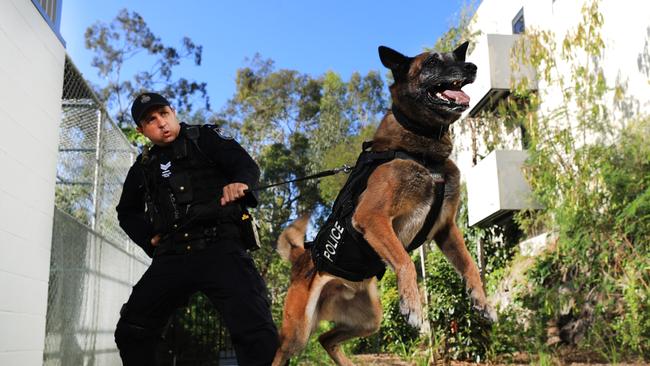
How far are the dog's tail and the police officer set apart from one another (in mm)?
759

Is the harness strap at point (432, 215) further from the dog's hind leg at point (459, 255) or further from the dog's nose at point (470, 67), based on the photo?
the dog's nose at point (470, 67)

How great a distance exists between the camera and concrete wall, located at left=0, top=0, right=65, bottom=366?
350 cm

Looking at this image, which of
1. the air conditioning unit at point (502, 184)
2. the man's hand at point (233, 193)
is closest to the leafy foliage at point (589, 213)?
the air conditioning unit at point (502, 184)

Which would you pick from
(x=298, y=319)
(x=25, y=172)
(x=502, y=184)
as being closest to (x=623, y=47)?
(x=502, y=184)

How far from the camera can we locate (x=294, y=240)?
418 centimetres

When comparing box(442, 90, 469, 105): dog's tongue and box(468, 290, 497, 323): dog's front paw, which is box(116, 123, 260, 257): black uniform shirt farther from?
box(468, 290, 497, 323): dog's front paw

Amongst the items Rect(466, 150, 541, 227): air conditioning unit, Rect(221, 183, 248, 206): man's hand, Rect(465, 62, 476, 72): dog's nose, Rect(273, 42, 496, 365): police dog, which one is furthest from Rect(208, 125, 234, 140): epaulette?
Rect(466, 150, 541, 227): air conditioning unit

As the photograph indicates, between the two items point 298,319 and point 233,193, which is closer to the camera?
point 233,193

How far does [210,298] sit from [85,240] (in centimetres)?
232

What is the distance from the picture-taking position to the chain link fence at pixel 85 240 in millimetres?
4664

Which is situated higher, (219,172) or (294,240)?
(219,172)

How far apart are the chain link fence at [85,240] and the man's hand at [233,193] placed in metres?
1.16

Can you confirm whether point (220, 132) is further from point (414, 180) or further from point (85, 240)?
point (85, 240)

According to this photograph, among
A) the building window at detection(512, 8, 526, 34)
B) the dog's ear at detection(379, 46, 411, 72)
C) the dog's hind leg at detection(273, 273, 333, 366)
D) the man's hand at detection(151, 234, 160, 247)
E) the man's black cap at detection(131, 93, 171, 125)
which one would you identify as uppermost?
the building window at detection(512, 8, 526, 34)
